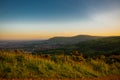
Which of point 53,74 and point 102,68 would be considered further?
point 102,68

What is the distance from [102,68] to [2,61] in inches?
335

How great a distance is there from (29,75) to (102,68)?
7.51m

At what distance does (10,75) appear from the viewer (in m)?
13.6

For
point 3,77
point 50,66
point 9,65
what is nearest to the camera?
point 3,77

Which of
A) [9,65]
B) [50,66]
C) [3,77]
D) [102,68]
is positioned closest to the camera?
[3,77]

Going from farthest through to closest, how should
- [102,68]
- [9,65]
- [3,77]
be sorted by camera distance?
[102,68]
[9,65]
[3,77]

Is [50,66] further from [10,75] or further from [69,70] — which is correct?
[10,75]

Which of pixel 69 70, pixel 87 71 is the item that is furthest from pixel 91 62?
pixel 69 70

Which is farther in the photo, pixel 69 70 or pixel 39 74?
pixel 69 70

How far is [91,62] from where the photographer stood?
66.8 feet

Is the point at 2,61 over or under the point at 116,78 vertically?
over

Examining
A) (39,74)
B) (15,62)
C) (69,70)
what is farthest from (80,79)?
(15,62)

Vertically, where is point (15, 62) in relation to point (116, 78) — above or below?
above

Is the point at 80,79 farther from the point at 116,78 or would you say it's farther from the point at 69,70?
the point at 116,78
